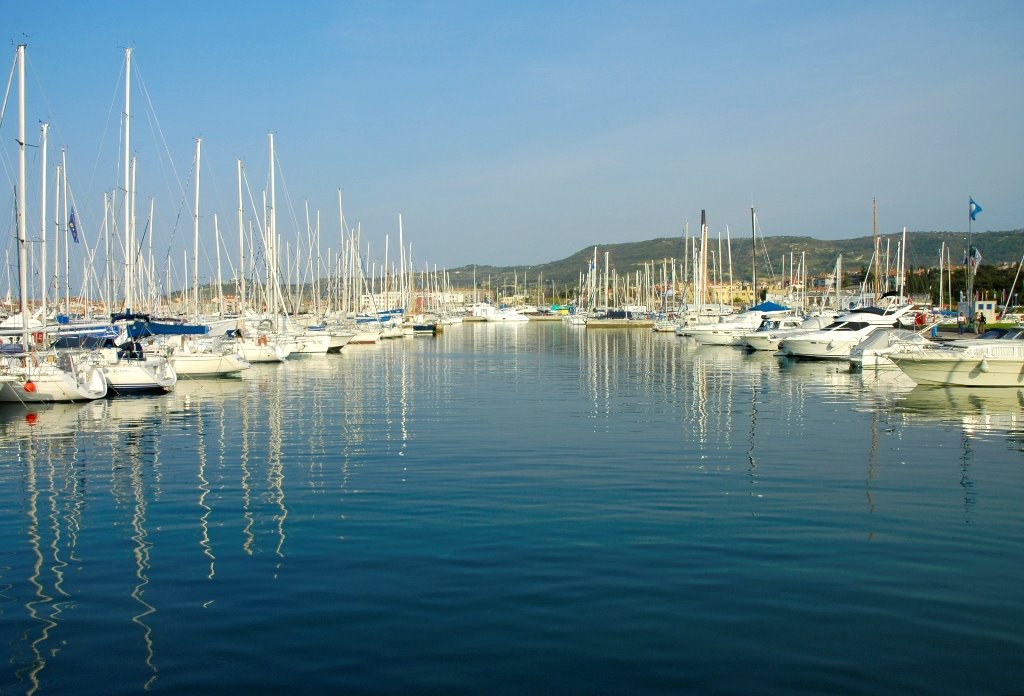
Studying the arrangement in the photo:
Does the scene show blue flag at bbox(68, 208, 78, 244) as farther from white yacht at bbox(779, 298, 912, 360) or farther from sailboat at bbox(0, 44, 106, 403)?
white yacht at bbox(779, 298, 912, 360)

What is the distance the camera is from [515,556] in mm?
10562

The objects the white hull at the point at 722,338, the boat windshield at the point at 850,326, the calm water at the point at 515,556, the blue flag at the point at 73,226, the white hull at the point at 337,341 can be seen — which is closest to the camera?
the calm water at the point at 515,556

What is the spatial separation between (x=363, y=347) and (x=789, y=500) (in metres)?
55.6

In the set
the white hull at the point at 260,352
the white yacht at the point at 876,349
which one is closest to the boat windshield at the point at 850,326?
the white yacht at the point at 876,349

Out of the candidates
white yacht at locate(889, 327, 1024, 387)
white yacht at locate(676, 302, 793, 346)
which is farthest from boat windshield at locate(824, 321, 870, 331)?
white yacht at locate(889, 327, 1024, 387)

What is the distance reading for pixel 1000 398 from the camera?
28.2 m

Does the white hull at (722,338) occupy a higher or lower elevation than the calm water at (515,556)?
higher

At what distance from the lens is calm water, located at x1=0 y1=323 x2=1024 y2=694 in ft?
24.4

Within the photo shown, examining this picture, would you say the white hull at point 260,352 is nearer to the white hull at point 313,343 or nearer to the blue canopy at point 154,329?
the white hull at point 313,343

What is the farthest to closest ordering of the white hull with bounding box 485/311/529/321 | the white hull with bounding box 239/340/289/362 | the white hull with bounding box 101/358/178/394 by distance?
the white hull with bounding box 485/311/529/321 < the white hull with bounding box 239/340/289/362 < the white hull with bounding box 101/358/178/394

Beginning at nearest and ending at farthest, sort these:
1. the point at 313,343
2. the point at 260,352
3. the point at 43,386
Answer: the point at 43,386
the point at 260,352
the point at 313,343

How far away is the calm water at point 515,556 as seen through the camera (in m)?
7.44

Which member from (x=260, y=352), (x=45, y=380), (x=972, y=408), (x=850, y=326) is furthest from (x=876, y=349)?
(x=45, y=380)

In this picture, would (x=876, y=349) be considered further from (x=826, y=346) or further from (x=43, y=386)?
(x=43, y=386)
